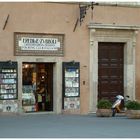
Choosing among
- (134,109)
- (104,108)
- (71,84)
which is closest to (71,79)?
(71,84)

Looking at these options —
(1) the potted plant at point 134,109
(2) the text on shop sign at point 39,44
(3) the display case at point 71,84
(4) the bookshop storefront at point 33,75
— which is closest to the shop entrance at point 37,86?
(4) the bookshop storefront at point 33,75

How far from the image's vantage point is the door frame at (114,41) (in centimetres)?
2489

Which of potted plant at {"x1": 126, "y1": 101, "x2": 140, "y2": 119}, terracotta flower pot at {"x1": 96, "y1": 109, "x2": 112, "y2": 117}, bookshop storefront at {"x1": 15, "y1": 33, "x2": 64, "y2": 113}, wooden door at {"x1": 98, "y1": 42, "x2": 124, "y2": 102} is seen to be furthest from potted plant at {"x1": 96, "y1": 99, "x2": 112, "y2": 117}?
wooden door at {"x1": 98, "y1": 42, "x2": 124, "y2": 102}

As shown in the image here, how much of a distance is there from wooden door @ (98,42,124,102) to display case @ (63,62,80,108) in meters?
1.33

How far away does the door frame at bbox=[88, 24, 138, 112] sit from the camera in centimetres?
2489

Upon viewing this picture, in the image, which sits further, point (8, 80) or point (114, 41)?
point (114, 41)

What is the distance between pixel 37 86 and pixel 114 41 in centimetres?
425

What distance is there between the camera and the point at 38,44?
23.8m

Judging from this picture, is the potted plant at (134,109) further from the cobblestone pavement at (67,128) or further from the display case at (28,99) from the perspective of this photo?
the display case at (28,99)

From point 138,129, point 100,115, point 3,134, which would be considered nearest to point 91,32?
point 100,115

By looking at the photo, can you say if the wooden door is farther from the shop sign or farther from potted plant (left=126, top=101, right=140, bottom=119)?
potted plant (left=126, top=101, right=140, bottom=119)

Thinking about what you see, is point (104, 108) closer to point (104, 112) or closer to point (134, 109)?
point (104, 112)

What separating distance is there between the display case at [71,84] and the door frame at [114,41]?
68 cm

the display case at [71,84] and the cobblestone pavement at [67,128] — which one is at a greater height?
the display case at [71,84]
